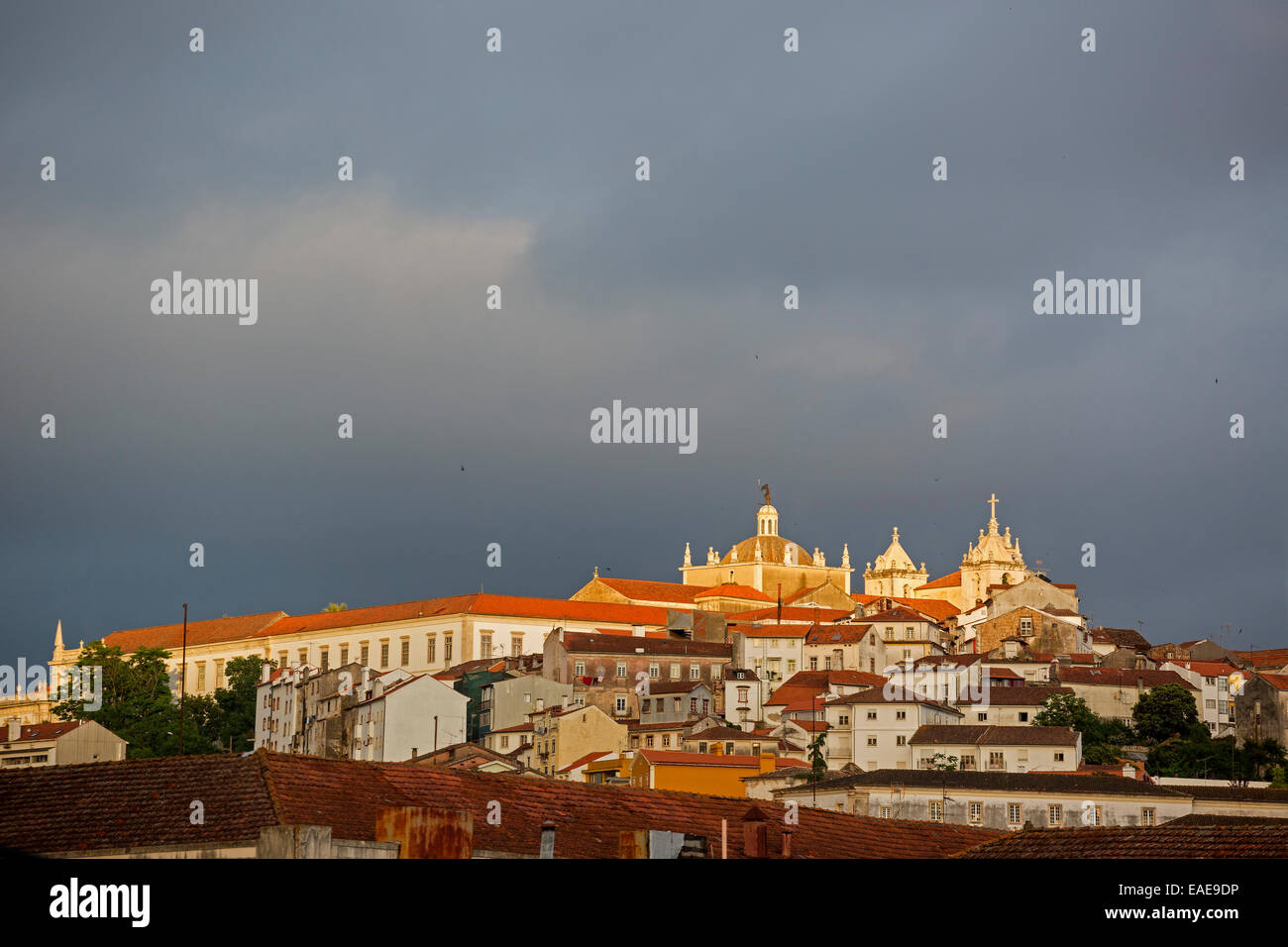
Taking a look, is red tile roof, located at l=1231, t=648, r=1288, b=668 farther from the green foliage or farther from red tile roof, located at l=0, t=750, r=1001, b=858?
red tile roof, located at l=0, t=750, r=1001, b=858

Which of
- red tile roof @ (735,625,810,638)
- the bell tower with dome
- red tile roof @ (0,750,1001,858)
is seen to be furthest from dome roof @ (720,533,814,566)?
Result: red tile roof @ (0,750,1001,858)

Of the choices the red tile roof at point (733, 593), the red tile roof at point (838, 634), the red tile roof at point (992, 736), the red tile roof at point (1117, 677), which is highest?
the red tile roof at point (733, 593)

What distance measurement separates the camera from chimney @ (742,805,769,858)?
25.0 metres

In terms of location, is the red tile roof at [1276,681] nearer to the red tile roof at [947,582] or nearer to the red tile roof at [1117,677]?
the red tile roof at [1117,677]

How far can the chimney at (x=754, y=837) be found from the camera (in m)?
25.0

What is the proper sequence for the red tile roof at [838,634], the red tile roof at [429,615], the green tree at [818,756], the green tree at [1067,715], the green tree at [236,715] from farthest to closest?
the red tile roof at [429,615]
the green tree at [236,715]
the red tile roof at [838,634]
the green tree at [1067,715]
the green tree at [818,756]

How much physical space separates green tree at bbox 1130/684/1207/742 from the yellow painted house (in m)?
27.2

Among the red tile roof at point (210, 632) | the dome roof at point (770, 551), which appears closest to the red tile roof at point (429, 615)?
the red tile roof at point (210, 632)

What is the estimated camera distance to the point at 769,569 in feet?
488

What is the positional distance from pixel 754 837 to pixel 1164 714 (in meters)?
69.9

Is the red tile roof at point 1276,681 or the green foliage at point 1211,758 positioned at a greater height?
the red tile roof at point 1276,681

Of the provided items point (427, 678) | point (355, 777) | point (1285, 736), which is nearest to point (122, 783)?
point (355, 777)

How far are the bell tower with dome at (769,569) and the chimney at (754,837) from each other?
4704 inches

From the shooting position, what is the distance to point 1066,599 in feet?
365
